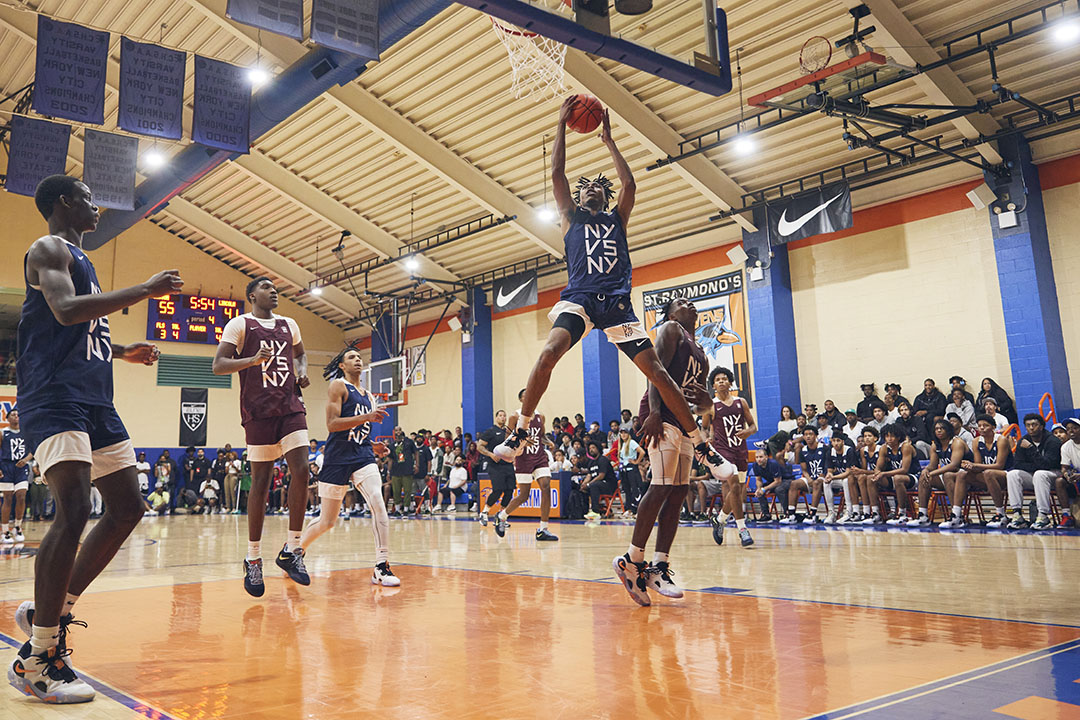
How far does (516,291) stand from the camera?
794 inches

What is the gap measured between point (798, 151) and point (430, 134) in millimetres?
7613

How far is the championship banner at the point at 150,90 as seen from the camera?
9953 mm

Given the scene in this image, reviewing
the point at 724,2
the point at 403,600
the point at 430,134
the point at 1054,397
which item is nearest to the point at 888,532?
the point at 1054,397

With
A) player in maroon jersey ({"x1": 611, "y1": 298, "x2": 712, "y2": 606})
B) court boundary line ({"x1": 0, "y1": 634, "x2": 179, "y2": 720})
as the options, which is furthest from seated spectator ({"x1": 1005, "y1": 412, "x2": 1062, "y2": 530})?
court boundary line ({"x1": 0, "y1": 634, "x2": 179, "y2": 720})

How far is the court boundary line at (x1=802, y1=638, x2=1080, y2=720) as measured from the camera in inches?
87.0

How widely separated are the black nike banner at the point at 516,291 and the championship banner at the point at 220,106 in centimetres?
970

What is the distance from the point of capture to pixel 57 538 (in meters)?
2.77

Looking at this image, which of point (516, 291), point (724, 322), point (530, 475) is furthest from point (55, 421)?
point (516, 291)

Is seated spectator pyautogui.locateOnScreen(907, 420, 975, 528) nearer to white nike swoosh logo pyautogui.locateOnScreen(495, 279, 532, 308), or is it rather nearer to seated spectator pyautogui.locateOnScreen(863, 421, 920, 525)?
seated spectator pyautogui.locateOnScreen(863, 421, 920, 525)

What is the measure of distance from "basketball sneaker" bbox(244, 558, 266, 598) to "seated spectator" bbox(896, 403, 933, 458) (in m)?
10.3

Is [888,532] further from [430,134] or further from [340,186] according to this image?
[340,186]

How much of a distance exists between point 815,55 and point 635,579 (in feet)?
31.8

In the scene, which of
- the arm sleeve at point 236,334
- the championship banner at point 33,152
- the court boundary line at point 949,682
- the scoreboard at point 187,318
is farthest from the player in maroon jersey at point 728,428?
the scoreboard at point 187,318

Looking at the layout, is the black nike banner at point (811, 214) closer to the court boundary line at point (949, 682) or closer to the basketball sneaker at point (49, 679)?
the court boundary line at point (949, 682)
